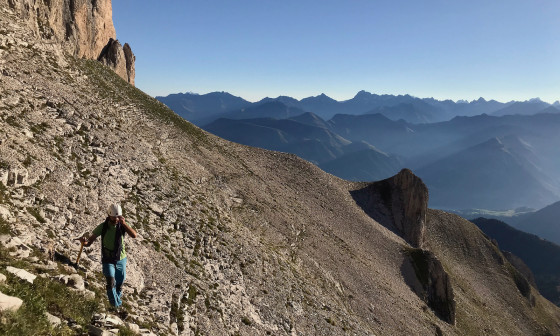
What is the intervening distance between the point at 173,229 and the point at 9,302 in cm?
1908

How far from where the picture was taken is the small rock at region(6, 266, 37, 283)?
422 inches

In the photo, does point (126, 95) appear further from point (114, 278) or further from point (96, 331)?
point (96, 331)

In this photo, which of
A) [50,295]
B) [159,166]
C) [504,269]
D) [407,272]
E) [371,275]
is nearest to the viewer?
[50,295]

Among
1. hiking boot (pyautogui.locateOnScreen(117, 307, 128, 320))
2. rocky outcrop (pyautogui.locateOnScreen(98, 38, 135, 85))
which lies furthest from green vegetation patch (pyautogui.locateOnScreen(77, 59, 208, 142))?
hiking boot (pyautogui.locateOnScreen(117, 307, 128, 320))

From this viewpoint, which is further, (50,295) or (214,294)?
(214,294)

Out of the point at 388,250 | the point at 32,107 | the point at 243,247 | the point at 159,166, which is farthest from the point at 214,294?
the point at 388,250

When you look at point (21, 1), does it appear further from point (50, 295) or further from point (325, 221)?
point (325, 221)

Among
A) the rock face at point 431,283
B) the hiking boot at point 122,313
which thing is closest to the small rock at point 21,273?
the hiking boot at point 122,313

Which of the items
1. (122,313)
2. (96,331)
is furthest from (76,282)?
(96,331)

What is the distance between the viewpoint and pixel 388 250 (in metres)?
69.4

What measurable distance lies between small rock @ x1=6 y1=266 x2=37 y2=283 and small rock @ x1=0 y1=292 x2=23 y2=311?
2550mm

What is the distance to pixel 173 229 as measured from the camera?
89.5 feet

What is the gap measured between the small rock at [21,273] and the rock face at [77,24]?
40.3 metres

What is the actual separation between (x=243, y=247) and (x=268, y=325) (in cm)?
944
